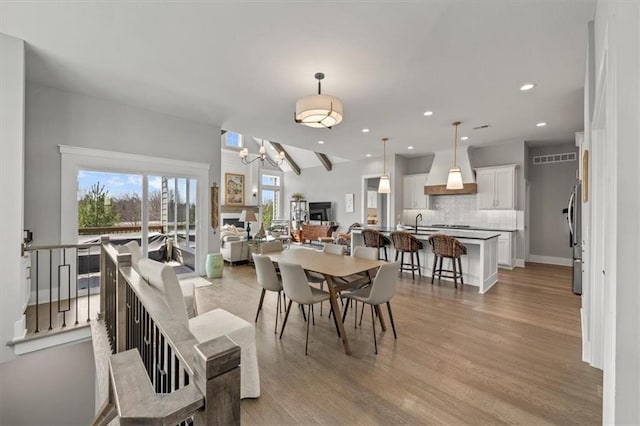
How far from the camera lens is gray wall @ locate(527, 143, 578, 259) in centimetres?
649

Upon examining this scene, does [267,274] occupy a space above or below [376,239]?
below

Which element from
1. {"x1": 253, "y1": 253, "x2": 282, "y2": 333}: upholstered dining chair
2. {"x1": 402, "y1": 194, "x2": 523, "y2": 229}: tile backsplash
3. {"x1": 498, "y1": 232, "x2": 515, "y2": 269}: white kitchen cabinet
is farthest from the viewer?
{"x1": 402, "y1": 194, "x2": 523, "y2": 229}: tile backsplash

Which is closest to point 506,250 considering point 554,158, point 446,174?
point 446,174

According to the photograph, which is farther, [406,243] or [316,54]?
[406,243]

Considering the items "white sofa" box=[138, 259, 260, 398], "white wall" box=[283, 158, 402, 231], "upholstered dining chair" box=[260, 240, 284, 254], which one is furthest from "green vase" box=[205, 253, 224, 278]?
"white wall" box=[283, 158, 402, 231]

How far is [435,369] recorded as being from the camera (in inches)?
92.4

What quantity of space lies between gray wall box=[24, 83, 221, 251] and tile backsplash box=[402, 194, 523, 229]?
6.53 m

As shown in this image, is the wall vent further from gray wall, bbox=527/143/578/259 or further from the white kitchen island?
the white kitchen island

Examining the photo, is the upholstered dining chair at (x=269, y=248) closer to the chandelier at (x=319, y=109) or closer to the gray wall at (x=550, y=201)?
the chandelier at (x=319, y=109)

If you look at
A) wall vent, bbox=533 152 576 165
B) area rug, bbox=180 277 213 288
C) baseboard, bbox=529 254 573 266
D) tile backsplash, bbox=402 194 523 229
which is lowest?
area rug, bbox=180 277 213 288

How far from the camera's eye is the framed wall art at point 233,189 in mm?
10508

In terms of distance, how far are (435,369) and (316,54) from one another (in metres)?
3.12

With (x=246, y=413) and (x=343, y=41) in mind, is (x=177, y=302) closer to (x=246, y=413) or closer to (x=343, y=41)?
(x=246, y=413)

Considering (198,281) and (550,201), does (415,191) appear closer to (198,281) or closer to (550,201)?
(550,201)
